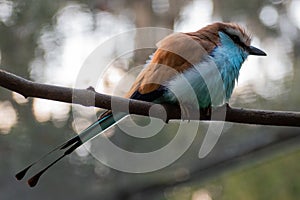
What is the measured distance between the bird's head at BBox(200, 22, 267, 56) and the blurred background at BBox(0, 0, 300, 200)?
0.08 meters

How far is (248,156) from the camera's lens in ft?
7.39

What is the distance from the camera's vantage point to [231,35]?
2014mm

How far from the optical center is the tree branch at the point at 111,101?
1.31 m

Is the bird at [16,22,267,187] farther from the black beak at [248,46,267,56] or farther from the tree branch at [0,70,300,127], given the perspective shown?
the tree branch at [0,70,300,127]

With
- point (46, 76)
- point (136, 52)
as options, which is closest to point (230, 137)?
point (136, 52)

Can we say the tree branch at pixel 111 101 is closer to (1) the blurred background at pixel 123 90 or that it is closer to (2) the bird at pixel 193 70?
(2) the bird at pixel 193 70

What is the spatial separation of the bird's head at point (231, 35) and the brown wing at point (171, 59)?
1.5 inches

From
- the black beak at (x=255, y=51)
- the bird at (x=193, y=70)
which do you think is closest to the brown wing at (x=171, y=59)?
the bird at (x=193, y=70)

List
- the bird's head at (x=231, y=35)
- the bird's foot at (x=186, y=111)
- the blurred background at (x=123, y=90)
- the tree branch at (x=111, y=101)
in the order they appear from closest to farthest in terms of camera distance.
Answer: the tree branch at (x=111, y=101) < the bird's foot at (x=186, y=111) < the bird's head at (x=231, y=35) < the blurred background at (x=123, y=90)

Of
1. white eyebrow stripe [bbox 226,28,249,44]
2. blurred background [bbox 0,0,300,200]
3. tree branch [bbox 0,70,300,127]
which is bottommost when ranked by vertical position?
blurred background [bbox 0,0,300,200]

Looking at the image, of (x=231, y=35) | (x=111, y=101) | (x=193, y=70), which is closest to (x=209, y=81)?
(x=193, y=70)

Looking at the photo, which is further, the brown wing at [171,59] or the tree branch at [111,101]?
the brown wing at [171,59]

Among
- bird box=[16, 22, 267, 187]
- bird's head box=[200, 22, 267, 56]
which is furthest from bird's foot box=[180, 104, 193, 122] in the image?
bird's head box=[200, 22, 267, 56]

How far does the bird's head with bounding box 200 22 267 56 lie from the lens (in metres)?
1.98
